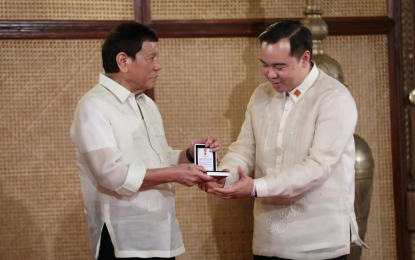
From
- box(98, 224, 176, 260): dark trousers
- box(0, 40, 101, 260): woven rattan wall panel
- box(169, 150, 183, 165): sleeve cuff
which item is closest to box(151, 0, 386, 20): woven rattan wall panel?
box(0, 40, 101, 260): woven rattan wall panel

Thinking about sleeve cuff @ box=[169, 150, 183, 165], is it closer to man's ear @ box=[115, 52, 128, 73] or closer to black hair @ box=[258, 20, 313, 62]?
man's ear @ box=[115, 52, 128, 73]

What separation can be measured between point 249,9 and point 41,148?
165cm

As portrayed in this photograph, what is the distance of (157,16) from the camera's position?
3.92 metres

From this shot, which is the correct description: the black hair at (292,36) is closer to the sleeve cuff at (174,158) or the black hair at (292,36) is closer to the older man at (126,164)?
the older man at (126,164)

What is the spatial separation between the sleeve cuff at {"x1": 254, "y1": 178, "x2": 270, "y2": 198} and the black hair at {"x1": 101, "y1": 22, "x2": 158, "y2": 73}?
771mm

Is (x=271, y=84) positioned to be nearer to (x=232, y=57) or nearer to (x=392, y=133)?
(x=232, y=57)

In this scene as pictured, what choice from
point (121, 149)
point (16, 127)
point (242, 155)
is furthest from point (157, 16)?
point (121, 149)

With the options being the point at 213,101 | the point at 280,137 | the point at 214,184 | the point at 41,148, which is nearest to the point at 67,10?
the point at 41,148

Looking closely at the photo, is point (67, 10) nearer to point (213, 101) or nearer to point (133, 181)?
point (213, 101)

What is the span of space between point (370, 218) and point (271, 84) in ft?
5.80

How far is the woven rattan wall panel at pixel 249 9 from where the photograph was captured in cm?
394

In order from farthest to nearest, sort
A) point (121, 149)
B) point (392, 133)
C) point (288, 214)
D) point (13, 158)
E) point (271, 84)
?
point (392, 133), point (13, 158), point (271, 84), point (288, 214), point (121, 149)

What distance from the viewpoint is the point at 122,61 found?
8.51 ft

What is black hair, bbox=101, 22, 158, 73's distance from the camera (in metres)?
2.58
